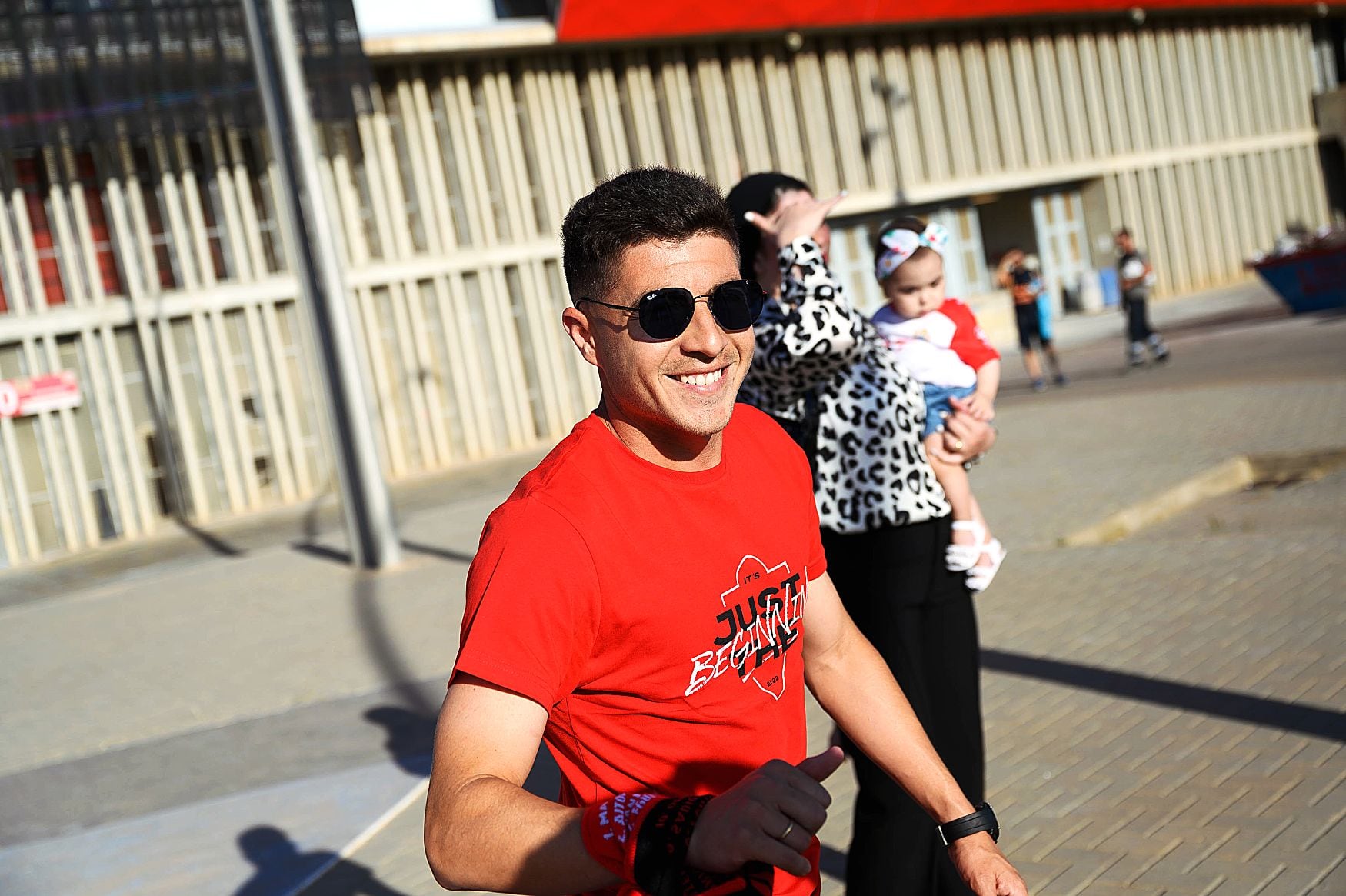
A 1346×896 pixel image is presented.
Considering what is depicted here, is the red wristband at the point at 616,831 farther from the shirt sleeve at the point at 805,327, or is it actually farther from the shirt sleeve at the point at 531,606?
the shirt sleeve at the point at 805,327

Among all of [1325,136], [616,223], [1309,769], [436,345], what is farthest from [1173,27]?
[616,223]

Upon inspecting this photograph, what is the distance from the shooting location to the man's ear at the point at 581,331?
7.11 feet

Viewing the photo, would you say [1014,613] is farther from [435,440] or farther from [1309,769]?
[435,440]

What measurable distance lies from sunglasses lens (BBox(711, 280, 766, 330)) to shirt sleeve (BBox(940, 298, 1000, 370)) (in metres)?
2.11

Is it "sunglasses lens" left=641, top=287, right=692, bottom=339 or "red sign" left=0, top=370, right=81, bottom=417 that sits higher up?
"red sign" left=0, top=370, right=81, bottom=417

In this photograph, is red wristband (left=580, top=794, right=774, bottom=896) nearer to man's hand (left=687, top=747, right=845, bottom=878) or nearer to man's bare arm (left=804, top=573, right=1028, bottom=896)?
man's hand (left=687, top=747, right=845, bottom=878)

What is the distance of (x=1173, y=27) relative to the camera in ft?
105

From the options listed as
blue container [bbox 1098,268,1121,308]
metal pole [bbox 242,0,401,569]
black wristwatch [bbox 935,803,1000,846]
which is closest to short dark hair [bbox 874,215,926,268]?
black wristwatch [bbox 935,803,1000,846]

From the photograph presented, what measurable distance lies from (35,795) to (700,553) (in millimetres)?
5730

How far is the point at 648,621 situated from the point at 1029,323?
1675 cm

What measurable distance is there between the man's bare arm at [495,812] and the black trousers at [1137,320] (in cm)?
1711

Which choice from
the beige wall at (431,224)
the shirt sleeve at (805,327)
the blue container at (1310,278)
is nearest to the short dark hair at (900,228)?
the shirt sleeve at (805,327)

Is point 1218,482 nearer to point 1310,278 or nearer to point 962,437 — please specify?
point 962,437

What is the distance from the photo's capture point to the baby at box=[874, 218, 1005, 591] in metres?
3.94
